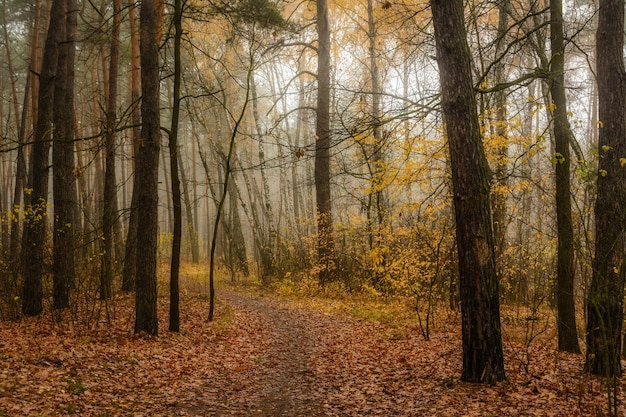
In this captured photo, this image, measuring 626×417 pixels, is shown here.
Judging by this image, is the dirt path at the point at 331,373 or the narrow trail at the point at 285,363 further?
the narrow trail at the point at 285,363

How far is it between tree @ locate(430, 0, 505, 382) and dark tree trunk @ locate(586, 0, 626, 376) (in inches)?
46.4

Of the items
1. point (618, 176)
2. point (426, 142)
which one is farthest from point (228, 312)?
point (618, 176)

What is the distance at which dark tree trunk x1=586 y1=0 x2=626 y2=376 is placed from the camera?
5633 millimetres

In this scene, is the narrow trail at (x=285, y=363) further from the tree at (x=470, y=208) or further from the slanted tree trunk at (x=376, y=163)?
the slanted tree trunk at (x=376, y=163)

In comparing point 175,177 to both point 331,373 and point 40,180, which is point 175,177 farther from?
point 331,373

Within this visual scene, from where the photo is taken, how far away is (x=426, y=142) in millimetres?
9977

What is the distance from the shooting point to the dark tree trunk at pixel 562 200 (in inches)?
287

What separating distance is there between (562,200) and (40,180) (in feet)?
33.1

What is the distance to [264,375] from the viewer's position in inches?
287

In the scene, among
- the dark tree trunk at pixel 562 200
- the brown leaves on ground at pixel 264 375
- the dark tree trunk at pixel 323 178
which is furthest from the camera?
the dark tree trunk at pixel 323 178

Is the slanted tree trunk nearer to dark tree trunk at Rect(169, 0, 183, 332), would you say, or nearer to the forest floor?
the forest floor

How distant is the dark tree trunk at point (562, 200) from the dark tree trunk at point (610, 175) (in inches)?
50.8

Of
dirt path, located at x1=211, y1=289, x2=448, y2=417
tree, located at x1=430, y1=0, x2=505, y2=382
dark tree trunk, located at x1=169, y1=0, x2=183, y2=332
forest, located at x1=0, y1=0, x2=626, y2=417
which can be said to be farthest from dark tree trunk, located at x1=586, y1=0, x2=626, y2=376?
dark tree trunk, located at x1=169, y1=0, x2=183, y2=332

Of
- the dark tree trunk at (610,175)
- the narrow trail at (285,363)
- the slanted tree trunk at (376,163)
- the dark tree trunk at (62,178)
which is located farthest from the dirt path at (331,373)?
the dark tree trunk at (62,178)
